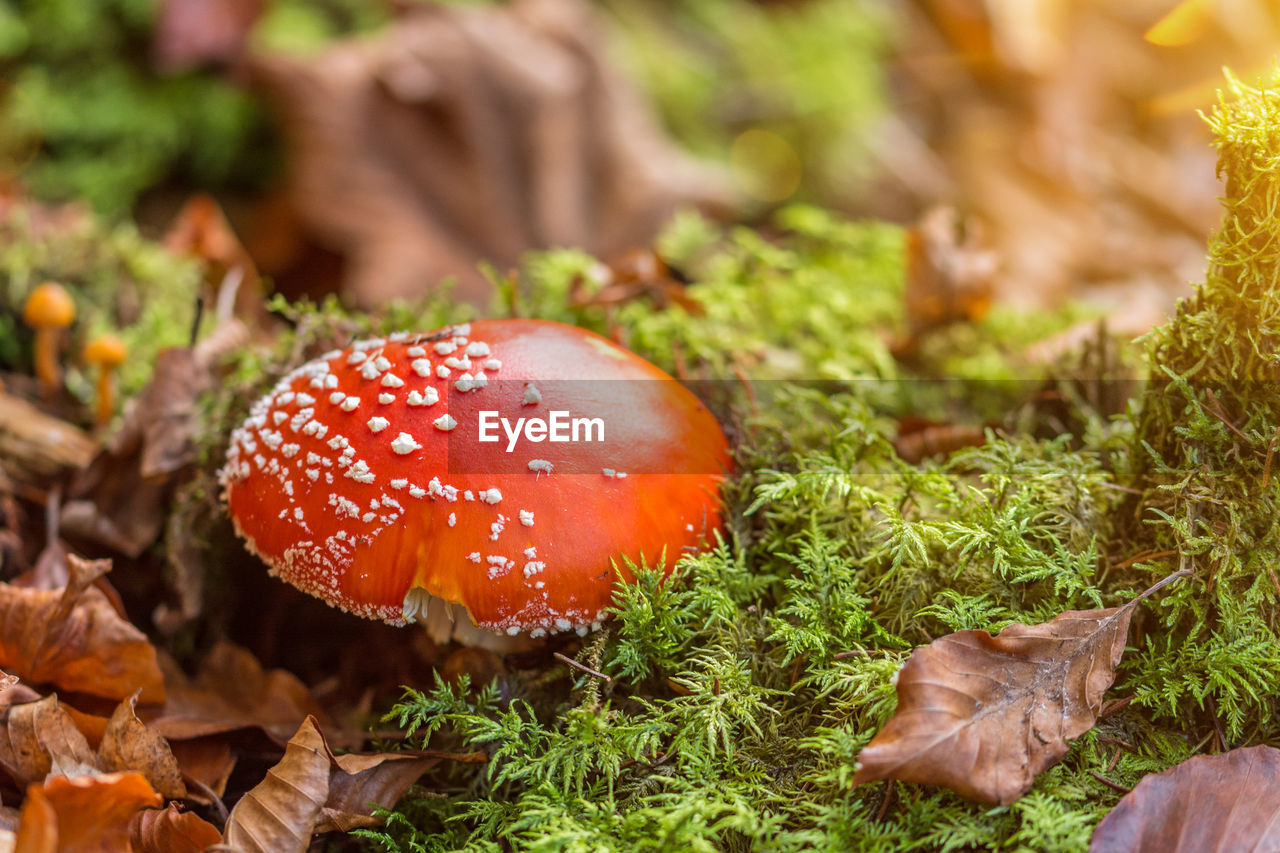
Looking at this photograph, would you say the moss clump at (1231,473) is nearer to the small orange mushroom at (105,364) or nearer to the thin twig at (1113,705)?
the thin twig at (1113,705)

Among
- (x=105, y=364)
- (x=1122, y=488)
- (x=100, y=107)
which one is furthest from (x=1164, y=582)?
(x=100, y=107)

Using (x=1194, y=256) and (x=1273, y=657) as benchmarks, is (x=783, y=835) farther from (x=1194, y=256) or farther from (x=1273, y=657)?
Result: (x=1194, y=256)

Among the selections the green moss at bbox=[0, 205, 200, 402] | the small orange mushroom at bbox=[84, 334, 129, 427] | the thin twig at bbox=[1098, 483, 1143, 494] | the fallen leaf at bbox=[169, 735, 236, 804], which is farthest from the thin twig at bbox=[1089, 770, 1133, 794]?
the green moss at bbox=[0, 205, 200, 402]

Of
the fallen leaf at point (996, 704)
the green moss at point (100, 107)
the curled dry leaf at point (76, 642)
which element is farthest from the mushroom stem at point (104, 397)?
the fallen leaf at point (996, 704)

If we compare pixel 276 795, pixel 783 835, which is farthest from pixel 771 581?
pixel 276 795

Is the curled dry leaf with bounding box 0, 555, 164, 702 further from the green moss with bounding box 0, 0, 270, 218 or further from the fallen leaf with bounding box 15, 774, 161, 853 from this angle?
the green moss with bounding box 0, 0, 270, 218
